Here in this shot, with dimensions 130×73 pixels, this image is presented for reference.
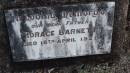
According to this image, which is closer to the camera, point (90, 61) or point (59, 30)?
point (59, 30)

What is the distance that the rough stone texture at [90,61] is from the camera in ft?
10.5

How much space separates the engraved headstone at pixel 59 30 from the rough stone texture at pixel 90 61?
10cm

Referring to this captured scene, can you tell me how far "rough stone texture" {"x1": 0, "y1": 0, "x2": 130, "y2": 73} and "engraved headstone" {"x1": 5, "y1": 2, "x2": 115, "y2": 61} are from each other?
10 cm

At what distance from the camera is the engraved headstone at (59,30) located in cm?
301

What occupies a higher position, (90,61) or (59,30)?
(59,30)

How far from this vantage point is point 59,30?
10.2 ft

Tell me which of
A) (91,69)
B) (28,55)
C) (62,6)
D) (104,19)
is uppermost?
(62,6)

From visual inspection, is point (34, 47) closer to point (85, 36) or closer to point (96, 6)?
point (85, 36)

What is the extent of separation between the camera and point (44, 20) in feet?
9.98

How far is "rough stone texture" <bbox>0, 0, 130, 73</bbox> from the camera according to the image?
3191mm

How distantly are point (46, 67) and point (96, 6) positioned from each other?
3.44 feet

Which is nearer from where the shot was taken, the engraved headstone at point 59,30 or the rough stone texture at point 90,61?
the engraved headstone at point 59,30

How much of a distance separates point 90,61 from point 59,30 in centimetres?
67

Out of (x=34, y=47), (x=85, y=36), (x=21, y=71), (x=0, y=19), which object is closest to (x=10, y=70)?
(x=21, y=71)
